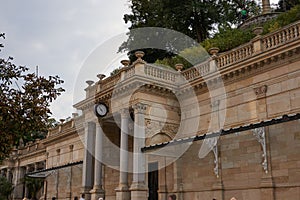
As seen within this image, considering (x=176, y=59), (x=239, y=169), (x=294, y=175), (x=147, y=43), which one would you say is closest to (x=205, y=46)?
(x=176, y=59)

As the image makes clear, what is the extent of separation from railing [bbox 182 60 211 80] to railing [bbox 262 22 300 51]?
3051mm

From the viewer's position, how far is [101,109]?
18.8 meters

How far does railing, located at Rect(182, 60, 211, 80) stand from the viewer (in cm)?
Result: 1722

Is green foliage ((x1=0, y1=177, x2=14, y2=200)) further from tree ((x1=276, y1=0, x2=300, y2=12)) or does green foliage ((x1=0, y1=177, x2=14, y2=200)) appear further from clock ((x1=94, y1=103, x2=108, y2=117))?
tree ((x1=276, y1=0, x2=300, y2=12))

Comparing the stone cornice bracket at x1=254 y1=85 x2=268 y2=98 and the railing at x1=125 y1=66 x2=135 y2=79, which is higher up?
the railing at x1=125 y1=66 x2=135 y2=79

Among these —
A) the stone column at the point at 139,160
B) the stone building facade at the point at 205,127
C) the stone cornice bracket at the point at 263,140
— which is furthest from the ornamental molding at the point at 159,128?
the stone cornice bracket at the point at 263,140

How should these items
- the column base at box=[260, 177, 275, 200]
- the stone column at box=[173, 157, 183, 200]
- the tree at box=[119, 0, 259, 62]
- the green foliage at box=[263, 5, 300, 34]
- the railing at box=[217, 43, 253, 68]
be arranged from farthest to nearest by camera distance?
the tree at box=[119, 0, 259, 62], the green foliage at box=[263, 5, 300, 34], the stone column at box=[173, 157, 183, 200], the railing at box=[217, 43, 253, 68], the column base at box=[260, 177, 275, 200]

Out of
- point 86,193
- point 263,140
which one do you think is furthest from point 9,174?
point 263,140

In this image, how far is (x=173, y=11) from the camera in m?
31.7

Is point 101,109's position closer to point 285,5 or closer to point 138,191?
point 138,191

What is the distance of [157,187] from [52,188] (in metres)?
12.7

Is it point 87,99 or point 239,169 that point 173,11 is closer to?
point 87,99

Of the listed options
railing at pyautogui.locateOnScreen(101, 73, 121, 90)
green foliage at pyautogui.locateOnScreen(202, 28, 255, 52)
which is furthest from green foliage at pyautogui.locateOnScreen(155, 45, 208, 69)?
railing at pyautogui.locateOnScreen(101, 73, 121, 90)

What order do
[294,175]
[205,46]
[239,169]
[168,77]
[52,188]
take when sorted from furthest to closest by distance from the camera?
[52,188], [205,46], [168,77], [239,169], [294,175]
